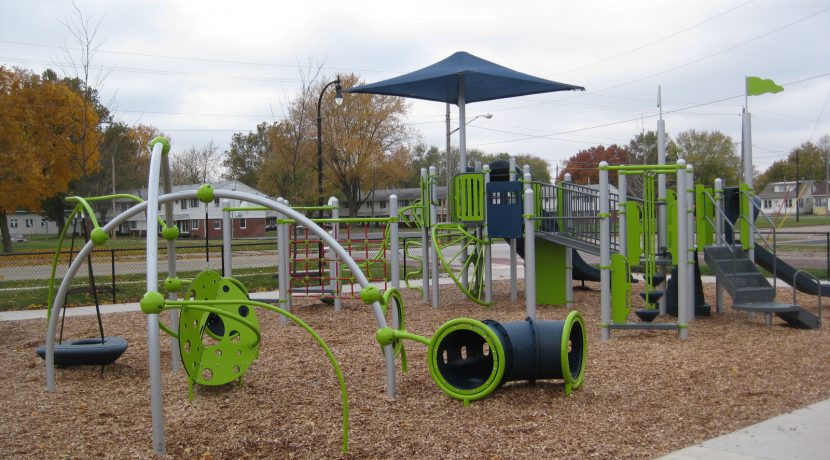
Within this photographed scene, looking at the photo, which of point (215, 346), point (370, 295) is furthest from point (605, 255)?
point (215, 346)

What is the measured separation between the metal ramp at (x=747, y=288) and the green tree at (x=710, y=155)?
1868 inches

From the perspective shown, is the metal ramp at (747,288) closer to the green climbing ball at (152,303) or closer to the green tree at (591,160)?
the green climbing ball at (152,303)

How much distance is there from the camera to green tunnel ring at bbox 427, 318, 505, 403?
5934 mm

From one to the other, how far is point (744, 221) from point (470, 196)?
4.46 meters

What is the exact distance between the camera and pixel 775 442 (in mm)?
4984

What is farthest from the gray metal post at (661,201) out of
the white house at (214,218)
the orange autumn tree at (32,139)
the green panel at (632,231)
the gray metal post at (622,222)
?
the white house at (214,218)

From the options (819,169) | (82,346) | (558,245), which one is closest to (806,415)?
(82,346)

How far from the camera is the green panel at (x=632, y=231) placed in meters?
9.52

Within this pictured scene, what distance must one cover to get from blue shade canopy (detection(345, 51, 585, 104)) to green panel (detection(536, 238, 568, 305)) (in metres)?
3.15

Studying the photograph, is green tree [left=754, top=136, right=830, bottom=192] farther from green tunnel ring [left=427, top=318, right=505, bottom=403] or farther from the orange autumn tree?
green tunnel ring [left=427, top=318, right=505, bottom=403]

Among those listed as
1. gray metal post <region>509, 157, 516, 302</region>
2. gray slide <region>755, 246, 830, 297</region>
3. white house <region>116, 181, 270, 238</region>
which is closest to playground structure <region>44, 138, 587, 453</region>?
→ gray metal post <region>509, 157, 516, 302</region>

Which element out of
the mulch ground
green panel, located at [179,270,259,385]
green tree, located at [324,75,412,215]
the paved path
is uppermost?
green tree, located at [324,75,412,215]

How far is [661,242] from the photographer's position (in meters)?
11.1

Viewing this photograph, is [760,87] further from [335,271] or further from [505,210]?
[335,271]
